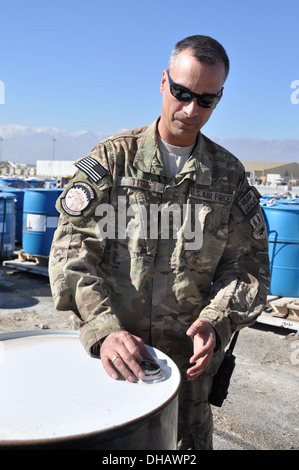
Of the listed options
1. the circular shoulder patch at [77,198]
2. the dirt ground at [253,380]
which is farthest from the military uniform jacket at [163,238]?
the dirt ground at [253,380]

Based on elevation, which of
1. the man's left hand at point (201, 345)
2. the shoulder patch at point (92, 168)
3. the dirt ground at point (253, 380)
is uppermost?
the shoulder patch at point (92, 168)

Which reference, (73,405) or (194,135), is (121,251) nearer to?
(194,135)

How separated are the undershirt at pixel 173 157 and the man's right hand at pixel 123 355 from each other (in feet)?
2.41

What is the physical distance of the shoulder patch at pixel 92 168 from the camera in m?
1.72

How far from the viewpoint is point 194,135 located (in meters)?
1.83

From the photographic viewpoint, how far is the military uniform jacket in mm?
1725

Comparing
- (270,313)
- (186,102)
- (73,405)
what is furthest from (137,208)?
(270,313)

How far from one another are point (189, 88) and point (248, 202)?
1.78 ft

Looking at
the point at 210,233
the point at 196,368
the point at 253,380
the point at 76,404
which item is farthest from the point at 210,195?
the point at 253,380

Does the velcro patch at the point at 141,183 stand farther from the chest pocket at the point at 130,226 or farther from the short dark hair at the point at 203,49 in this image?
the short dark hair at the point at 203,49

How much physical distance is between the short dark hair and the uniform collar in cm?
31

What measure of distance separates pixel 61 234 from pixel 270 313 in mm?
4627
